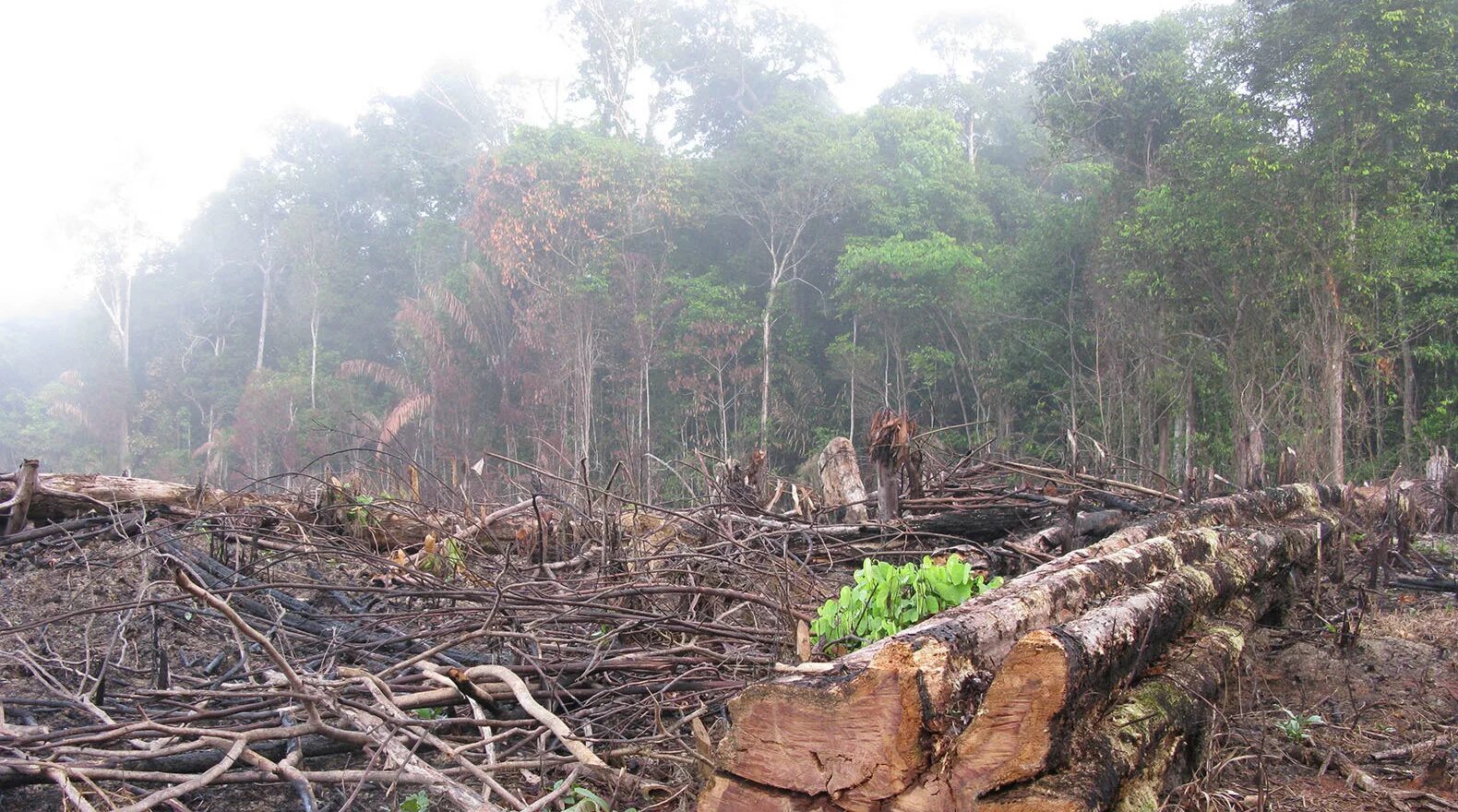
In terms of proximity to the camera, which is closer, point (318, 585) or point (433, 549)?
point (318, 585)

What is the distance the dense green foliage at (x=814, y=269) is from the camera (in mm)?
12883

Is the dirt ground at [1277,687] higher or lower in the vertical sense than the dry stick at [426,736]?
lower

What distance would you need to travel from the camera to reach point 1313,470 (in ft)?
28.9

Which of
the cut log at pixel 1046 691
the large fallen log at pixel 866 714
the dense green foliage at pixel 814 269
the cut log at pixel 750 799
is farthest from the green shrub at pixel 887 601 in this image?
the dense green foliage at pixel 814 269

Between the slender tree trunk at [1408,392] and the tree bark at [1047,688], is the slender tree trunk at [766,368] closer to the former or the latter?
the slender tree trunk at [1408,392]

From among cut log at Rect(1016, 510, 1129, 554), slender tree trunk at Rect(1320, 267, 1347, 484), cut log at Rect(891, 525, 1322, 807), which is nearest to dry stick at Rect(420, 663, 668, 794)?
cut log at Rect(891, 525, 1322, 807)

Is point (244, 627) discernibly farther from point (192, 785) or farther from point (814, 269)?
point (814, 269)

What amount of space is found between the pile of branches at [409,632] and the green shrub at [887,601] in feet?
0.61

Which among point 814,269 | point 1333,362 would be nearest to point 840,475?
point 1333,362

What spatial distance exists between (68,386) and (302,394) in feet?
39.5

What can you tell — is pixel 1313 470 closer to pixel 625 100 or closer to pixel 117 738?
pixel 117 738

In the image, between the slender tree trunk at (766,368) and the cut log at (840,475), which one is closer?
the cut log at (840,475)

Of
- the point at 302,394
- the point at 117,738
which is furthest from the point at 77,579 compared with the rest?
the point at 302,394

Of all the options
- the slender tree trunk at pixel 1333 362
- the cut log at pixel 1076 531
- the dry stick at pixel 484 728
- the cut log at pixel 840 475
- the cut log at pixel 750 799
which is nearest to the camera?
the cut log at pixel 750 799
